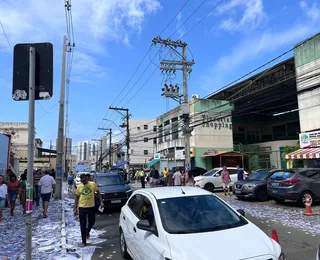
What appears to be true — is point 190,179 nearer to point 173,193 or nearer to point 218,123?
point 173,193

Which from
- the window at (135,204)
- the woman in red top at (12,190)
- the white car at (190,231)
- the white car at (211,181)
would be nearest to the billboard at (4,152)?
the woman in red top at (12,190)

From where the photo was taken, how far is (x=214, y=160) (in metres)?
35.0

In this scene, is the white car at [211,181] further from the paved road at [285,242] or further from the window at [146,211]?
the window at [146,211]

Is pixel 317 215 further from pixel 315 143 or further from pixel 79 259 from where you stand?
pixel 315 143

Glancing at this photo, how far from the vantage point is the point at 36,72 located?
4387 millimetres

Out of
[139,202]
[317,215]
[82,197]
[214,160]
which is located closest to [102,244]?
[82,197]

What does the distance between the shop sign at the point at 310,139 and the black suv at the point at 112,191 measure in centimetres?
1467

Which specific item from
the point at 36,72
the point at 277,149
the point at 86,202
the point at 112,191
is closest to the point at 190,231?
the point at 36,72

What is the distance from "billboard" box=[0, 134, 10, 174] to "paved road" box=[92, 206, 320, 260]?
924cm

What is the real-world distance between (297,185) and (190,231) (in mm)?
9919

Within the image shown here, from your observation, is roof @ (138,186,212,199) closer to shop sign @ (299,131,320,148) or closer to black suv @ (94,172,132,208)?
black suv @ (94,172,132,208)

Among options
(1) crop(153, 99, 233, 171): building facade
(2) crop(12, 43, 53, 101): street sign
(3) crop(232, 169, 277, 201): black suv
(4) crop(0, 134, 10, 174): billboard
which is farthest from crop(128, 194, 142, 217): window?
(1) crop(153, 99, 233, 171): building facade

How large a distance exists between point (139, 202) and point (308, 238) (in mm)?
4754

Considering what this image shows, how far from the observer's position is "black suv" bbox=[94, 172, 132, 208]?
1208 cm
